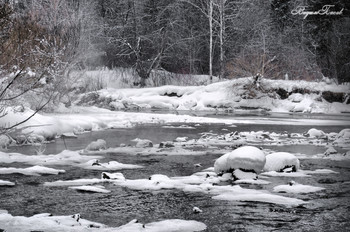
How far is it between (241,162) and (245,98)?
23.7 m

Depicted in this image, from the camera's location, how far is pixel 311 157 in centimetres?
1184

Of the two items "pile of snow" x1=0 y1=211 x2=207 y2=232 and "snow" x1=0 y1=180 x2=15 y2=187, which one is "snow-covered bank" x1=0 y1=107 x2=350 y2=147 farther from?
"pile of snow" x1=0 y1=211 x2=207 y2=232

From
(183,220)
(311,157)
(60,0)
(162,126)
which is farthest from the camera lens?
(60,0)

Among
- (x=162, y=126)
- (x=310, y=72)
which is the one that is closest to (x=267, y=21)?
(x=310, y=72)

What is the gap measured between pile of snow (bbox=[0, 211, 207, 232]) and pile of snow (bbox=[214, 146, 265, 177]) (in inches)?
129

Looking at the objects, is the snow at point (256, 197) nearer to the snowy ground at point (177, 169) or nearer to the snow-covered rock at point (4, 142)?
the snowy ground at point (177, 169)

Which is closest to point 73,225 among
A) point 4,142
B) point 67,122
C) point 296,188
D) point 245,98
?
point 296,188

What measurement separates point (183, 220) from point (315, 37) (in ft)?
108

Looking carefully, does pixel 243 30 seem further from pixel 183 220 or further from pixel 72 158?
pixel 183 220

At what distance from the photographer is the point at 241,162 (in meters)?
9.36

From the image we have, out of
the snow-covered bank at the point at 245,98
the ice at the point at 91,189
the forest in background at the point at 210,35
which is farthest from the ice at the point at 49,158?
the forest in background at the point at 210,35

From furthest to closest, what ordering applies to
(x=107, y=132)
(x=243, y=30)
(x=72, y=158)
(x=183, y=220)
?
(x=243, y=30)
(x=107, y=132)
(x=72, y=158)
(x=183, y=220)

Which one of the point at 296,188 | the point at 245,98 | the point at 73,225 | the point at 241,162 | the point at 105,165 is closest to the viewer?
the point at 73,225

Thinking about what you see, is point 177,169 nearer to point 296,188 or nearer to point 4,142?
point 296,188
